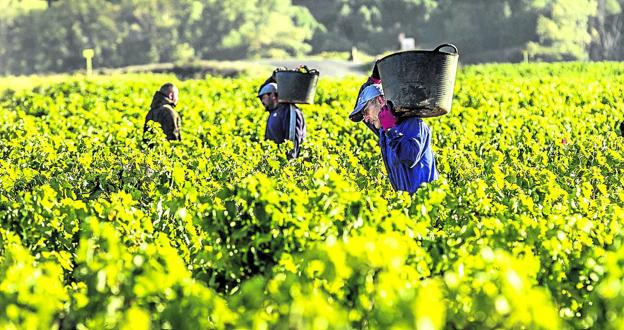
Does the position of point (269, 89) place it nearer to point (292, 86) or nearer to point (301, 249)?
point (292, 86)

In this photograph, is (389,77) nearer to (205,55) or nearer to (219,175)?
(219,175)

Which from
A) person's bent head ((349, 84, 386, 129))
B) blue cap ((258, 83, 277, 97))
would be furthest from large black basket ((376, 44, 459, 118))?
blue cap ((258, 83, 277, 97))

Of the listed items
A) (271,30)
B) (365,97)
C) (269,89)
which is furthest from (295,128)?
(271,30)

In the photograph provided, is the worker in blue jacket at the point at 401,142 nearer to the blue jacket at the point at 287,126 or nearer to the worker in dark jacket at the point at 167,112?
the blue jacket at the point at 287,126

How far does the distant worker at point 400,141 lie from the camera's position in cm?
599

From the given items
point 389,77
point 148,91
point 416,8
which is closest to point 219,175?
point 389,77

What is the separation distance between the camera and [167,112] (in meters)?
10.7

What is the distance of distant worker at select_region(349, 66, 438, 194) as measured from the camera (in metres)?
5.99

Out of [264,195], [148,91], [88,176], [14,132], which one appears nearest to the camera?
[264,195]

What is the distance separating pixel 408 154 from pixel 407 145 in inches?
2.2

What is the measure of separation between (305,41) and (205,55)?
918cm

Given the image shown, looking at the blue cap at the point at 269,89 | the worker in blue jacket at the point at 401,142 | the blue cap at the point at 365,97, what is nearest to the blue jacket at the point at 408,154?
the worker in blue jacket at the point at 401,142

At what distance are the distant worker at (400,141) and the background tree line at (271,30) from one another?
5273 cm

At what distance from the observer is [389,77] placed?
6082 mm
